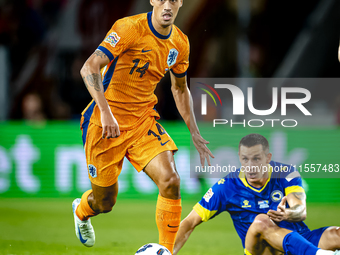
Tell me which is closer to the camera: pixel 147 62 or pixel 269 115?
pixel 147 62

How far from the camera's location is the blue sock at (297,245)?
10.5 feet

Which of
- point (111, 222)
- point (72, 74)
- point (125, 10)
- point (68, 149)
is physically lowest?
point (111, 222)

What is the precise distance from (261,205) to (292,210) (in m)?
0.36

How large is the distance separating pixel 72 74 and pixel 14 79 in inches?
44.8

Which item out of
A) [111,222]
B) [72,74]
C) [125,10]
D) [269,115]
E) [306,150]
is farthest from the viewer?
[125,10]

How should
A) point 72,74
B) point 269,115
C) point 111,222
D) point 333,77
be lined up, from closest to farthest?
point 111,222, point 269,115, point 72,74, point 333,77

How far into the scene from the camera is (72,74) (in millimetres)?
7848

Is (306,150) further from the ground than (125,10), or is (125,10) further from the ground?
(125,10)

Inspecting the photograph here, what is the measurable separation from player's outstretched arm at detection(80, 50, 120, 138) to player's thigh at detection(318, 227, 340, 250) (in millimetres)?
1631

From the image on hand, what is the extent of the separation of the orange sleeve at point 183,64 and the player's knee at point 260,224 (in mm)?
1314

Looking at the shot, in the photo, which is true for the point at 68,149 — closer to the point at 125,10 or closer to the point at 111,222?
the point at 111,222

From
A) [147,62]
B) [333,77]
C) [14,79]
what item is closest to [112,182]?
[147,62]

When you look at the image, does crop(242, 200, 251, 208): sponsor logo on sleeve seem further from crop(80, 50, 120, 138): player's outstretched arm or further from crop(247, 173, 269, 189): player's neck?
crop(80, 50, 120, 138): player's outstretched arm

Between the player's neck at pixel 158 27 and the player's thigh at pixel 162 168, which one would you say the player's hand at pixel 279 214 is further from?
the player's neck at pixel 158 27
